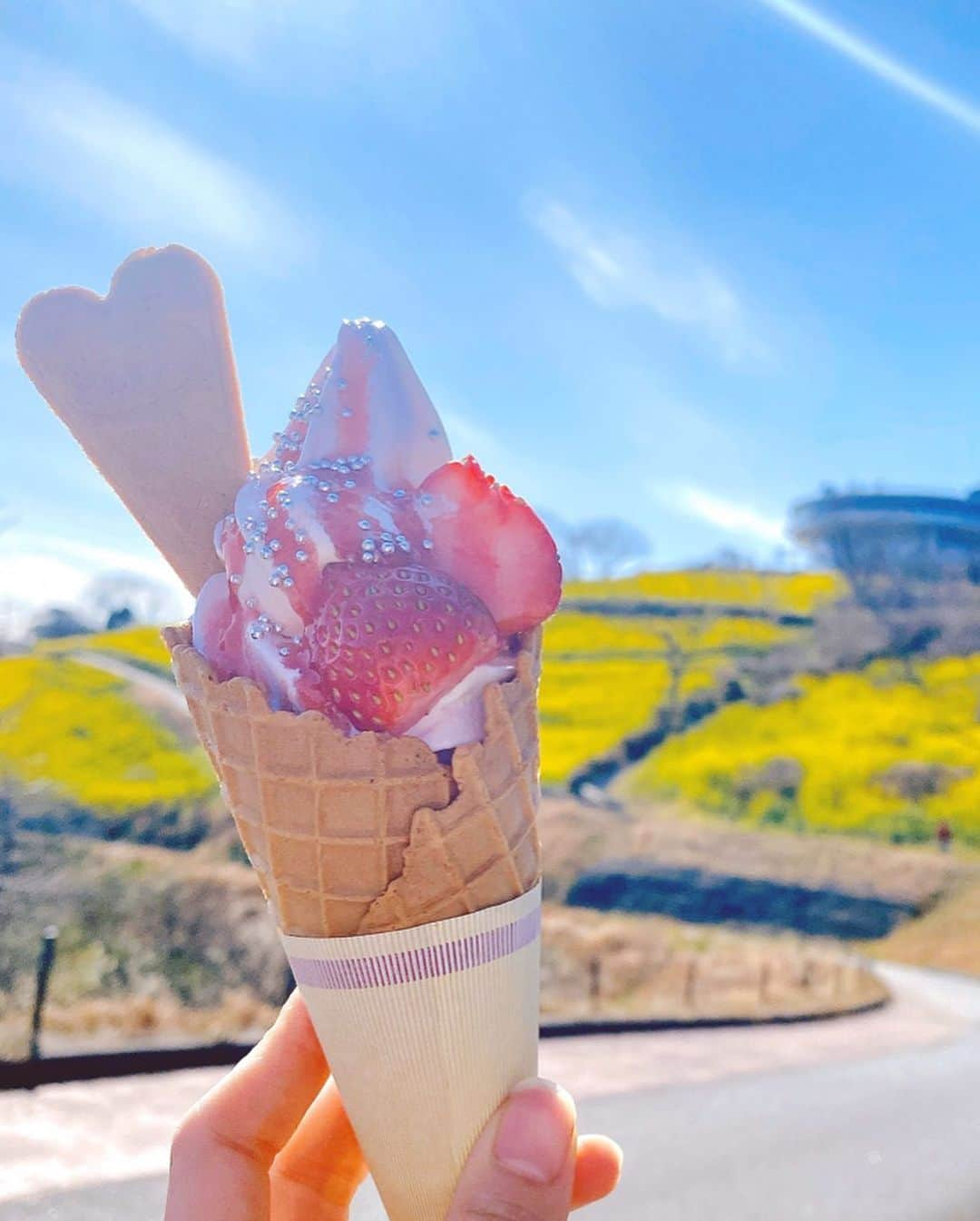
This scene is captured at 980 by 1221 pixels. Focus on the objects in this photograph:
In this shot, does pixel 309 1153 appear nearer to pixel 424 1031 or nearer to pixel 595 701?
pixel 424 1031

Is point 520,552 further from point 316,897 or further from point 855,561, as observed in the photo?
point 855,561

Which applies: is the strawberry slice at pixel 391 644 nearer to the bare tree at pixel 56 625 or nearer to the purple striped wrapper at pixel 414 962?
the purple striped wrapper at pixel 414 962

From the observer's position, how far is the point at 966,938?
13688mm

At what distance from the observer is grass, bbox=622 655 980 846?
65.9ft

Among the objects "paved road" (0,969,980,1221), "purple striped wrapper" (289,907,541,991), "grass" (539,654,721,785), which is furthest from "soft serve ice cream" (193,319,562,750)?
"grass" (539,654,721,785)

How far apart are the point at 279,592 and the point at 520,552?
13.9 inches

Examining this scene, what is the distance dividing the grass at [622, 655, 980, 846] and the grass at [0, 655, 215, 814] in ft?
30.8

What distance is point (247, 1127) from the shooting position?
175 cm

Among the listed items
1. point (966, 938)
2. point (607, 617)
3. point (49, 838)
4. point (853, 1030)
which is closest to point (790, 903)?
point (966, 938)

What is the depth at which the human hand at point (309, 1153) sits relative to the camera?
1460 millimetres

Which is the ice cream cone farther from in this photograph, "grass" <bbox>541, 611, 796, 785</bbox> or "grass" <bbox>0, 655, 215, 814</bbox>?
"grass" <bbox>541, 611, 796, 785</bbox>

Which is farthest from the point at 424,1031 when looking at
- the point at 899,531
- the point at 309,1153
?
the point at 899,531

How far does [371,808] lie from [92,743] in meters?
18.6

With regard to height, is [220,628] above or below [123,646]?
below
